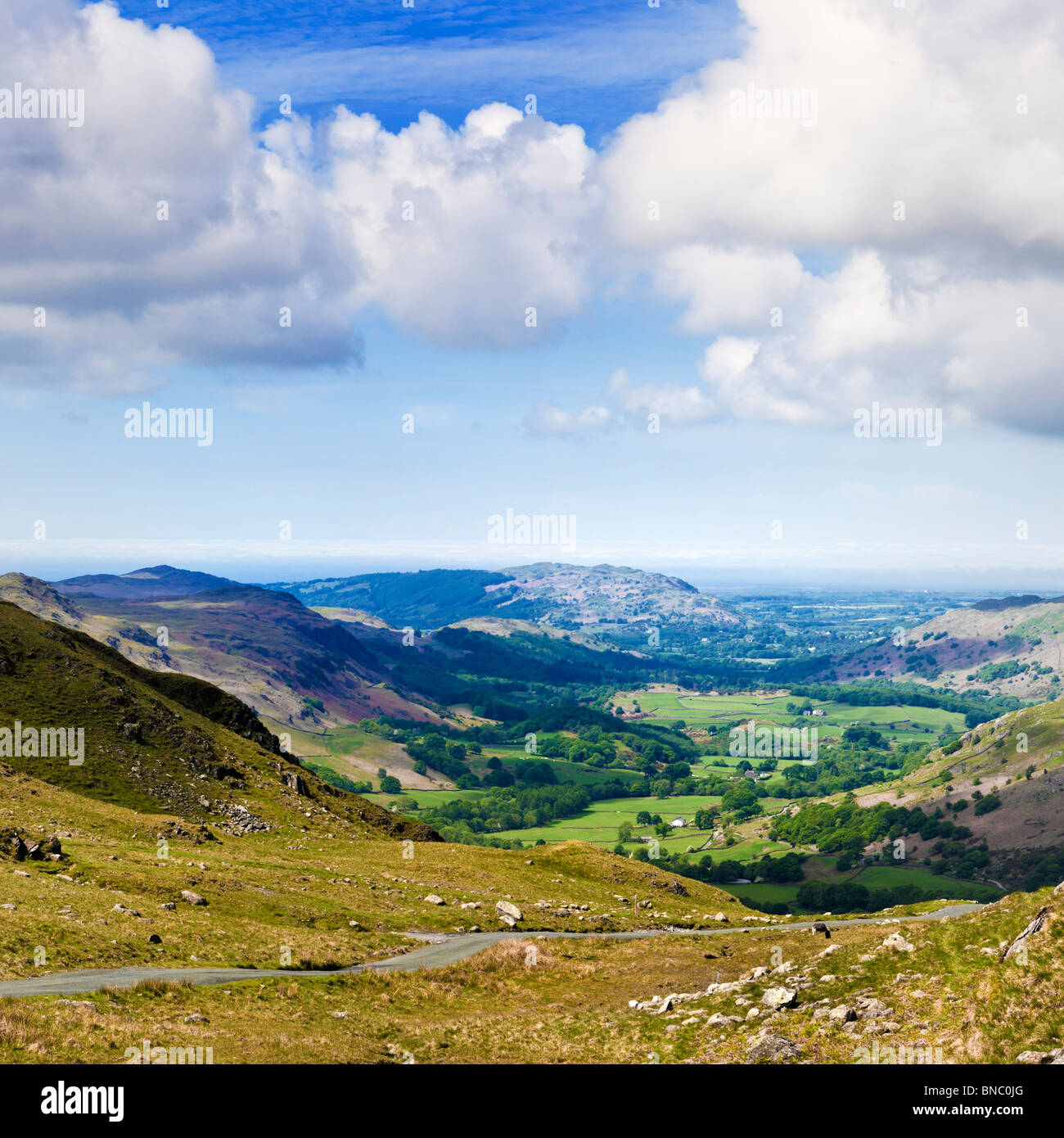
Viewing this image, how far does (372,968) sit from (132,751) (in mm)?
72680

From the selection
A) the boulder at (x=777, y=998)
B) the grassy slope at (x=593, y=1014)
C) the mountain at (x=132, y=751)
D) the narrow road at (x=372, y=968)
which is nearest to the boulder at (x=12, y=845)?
the narrow road at (x=372, y=968)

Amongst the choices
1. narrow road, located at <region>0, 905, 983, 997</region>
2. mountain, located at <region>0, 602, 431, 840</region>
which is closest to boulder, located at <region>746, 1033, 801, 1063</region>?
narrow road, located at <region>0, 905, 983, 997</region>

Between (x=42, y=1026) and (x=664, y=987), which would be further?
(x=664, y=987)

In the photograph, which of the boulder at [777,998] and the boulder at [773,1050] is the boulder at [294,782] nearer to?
the boulder at [777,998]

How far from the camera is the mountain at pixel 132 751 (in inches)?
4090

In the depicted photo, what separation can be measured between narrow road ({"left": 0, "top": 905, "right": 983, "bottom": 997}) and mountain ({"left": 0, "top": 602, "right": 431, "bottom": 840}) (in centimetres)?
4603

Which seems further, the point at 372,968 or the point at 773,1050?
the point at 372,968

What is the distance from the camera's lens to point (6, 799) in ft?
268

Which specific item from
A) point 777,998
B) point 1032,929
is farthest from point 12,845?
point 1032,929

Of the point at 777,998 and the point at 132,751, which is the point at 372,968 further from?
the point at 132,751

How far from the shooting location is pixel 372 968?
54094 millimetres
